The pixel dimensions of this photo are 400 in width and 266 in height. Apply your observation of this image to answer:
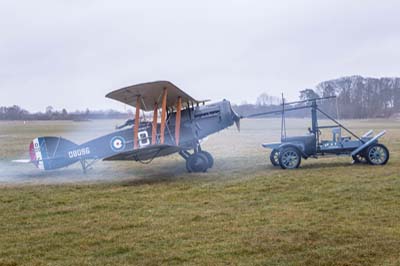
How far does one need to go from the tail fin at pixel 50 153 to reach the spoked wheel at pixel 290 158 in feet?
18.2

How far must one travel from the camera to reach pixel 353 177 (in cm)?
921

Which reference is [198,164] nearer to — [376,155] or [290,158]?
[290,158]

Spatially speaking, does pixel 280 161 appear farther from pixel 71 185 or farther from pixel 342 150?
pixel 71 185

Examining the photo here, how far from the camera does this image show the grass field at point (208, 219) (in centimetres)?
450

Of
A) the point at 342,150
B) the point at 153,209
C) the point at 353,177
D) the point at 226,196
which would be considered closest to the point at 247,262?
the point at 153,209

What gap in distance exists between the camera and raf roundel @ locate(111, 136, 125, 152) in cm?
1176

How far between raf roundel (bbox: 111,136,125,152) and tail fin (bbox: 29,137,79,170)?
1093mm

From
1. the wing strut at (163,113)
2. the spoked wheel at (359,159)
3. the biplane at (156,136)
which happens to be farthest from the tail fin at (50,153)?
the spoked wheel at (359,159)

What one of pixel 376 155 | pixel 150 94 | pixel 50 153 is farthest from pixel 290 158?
pixel 50 153

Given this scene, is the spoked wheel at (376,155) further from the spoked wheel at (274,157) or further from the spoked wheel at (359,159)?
the spoked wheel at (274,157)

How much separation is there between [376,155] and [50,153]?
8739mm

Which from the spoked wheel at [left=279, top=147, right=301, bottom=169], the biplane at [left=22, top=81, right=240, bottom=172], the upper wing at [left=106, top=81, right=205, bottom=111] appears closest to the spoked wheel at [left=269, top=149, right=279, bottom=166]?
the spoked wheel at [left=279, top=147, right=301, bottom=169]

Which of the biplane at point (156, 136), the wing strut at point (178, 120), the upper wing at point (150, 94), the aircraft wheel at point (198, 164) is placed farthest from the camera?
the wing strut at point (178, 120)

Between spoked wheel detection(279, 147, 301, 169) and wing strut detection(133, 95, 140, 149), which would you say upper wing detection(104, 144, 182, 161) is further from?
spoked wheel detection(279, 147, 301, 169)
